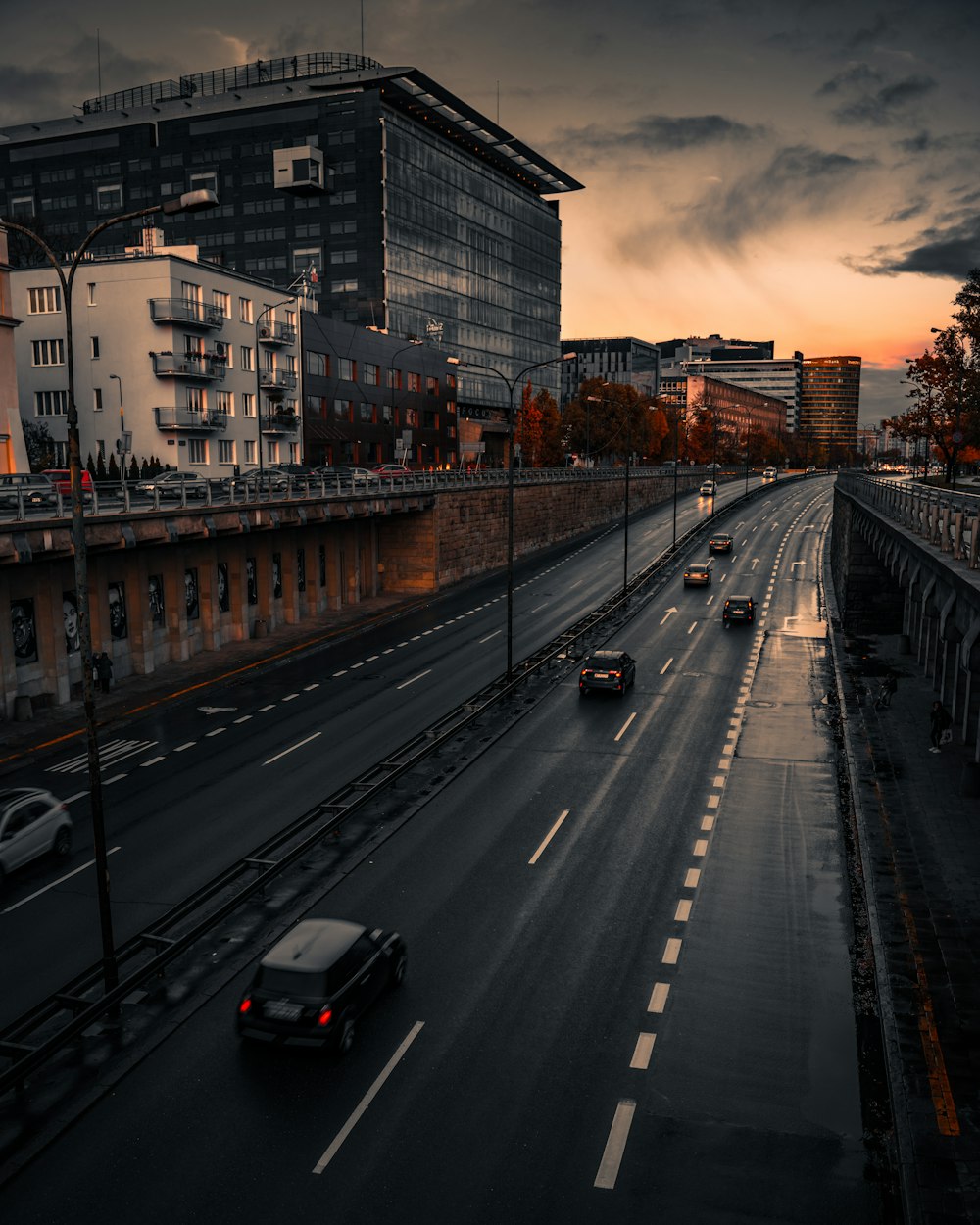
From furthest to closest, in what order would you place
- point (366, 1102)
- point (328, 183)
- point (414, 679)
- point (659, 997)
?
point (328, 183)
point (414, 679)
point (659, 997)
point (366, 1102)

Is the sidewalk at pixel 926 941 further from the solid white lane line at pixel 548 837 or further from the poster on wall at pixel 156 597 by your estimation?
the poster on wall at pixel 156 597

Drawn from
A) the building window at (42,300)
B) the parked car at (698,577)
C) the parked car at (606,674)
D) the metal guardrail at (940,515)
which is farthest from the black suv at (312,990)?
the building window at (42,300)

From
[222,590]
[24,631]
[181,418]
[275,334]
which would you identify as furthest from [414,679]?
[275,334]

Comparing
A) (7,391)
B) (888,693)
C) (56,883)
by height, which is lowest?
(56,883)

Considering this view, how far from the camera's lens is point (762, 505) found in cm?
12588

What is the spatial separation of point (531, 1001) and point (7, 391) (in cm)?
4168

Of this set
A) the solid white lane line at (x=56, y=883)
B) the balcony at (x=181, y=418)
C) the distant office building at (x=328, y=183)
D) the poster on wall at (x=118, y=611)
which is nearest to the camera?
the solid white lane line at (x=56, y=883)

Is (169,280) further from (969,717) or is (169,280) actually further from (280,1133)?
(280,1133)

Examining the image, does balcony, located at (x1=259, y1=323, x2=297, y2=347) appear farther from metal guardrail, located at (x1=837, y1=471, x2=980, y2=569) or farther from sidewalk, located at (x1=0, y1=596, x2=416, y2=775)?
metal guardrail, located at (x1=837, y1=471, x2=980, y2=569)

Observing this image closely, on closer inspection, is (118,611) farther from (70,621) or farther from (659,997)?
(659,997)

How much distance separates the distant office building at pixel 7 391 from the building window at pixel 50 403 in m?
19.0

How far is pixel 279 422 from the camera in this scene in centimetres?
7681

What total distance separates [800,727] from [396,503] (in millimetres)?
31854

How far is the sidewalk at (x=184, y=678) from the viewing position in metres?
31.9
